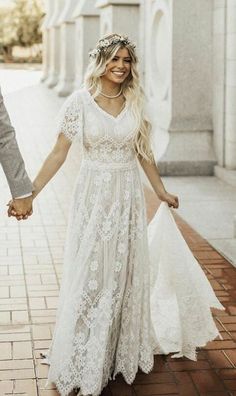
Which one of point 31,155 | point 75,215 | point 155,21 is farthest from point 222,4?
point 75,215

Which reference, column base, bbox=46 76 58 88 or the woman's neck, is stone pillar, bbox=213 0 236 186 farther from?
column base, bbox=46 76 58 88

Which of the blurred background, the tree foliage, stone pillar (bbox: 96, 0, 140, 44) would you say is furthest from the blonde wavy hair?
the tree foliage

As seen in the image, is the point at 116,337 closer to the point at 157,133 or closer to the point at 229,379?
the point at 229,379

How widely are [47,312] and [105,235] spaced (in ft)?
4.34

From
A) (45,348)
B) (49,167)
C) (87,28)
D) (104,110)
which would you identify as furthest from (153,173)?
(87,28)

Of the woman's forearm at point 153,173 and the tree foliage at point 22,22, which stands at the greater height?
the tree foliage at point 22,22

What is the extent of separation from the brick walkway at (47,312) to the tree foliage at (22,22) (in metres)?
46.5

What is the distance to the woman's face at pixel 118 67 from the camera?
12.9 feet

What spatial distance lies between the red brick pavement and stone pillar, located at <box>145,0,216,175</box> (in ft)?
15.1

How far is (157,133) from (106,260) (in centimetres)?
743

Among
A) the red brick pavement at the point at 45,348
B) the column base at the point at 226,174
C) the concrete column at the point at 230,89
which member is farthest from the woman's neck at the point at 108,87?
the concrete column at the point at 230,89

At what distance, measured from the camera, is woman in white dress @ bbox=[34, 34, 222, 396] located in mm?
3930

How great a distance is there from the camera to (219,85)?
10.3m

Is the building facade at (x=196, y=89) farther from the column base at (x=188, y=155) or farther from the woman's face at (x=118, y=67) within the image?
the woman's face at (x=118, y=67)
